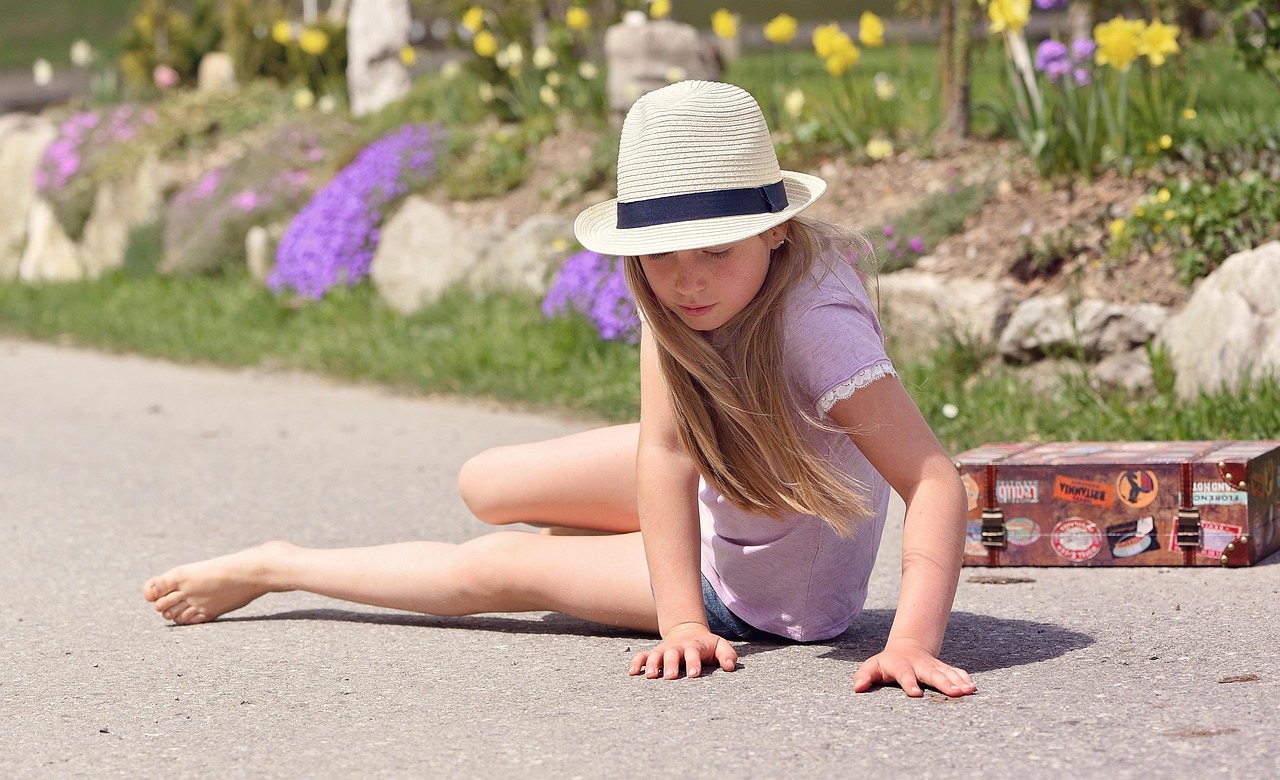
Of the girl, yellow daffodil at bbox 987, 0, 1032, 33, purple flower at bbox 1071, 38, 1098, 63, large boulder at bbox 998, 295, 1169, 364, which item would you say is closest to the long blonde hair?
the girl

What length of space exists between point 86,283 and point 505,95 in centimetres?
350

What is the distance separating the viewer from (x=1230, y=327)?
16.4 feet

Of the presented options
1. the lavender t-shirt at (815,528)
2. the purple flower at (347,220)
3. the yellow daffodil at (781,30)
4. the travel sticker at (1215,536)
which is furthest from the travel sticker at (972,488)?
the purple flower at (347,220)

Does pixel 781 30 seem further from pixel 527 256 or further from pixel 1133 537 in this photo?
pixel 1133 537

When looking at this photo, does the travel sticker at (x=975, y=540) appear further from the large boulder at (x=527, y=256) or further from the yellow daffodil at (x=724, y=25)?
the yellow daffodil at (x=724, y=25)

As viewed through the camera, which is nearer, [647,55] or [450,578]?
[450,578]

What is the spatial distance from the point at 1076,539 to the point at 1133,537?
0.13 metres

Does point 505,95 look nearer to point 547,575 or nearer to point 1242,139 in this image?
point 1242,139

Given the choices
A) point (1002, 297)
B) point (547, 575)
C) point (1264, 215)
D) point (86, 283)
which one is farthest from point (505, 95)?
point (547, 575)

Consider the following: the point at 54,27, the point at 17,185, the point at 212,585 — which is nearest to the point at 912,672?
the point at 212,585

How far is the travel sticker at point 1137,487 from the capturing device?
12.1 ft

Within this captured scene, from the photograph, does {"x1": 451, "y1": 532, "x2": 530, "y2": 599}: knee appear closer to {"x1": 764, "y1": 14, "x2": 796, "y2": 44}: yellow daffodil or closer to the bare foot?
the bare foot

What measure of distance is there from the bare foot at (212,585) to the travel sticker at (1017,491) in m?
1.72

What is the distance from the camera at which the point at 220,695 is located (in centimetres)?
290
